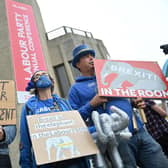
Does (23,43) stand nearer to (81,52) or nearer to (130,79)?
(81,52)

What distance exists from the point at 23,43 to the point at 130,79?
9243 mm

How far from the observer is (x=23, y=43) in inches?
440

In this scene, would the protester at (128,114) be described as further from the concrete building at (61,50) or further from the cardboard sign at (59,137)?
the concrete building at (61,50)

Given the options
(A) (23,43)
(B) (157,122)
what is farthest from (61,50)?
(B) (157,122)

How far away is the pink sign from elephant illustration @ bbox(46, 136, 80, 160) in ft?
25.8

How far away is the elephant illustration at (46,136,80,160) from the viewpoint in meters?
1.94

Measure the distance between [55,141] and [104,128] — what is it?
0.37 meters

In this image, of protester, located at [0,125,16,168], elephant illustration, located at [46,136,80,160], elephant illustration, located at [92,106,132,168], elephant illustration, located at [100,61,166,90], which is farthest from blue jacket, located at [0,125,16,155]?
elephant illustration, located at [100,61,166,90]

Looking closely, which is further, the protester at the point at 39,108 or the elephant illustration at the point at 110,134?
the protester at the point at 39,108

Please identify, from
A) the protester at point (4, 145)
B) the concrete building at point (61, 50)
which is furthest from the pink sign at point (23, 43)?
the protester at point (4, 145)

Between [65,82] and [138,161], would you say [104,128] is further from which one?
[65,82]

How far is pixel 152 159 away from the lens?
7.44 feet

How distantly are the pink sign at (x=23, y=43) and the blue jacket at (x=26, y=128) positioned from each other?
7438 millimetres

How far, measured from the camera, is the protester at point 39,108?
2.09 m
